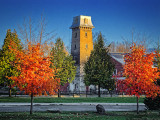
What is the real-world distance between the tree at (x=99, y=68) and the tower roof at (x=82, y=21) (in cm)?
1759

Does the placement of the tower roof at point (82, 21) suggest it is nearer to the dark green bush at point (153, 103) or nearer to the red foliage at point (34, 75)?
the dark green bush at point (153, 103)

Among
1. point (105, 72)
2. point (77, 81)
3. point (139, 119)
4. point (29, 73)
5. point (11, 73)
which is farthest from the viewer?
point (77, 81)

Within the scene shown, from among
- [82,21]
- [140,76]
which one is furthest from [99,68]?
[140,76]

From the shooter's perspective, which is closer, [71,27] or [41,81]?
[41,81]

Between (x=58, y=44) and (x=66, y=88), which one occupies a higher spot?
(x=58, y=44)

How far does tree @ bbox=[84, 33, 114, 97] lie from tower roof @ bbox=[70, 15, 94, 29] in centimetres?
1759

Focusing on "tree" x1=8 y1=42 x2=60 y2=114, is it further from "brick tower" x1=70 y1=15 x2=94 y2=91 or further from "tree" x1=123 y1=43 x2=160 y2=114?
"brick tower" x1=70 y1=15 x2=94 y2=91

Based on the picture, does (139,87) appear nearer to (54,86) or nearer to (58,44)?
(54,86)

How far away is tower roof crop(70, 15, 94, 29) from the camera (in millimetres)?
61125

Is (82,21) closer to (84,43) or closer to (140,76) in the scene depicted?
(84,43)

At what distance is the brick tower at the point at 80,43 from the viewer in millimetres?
60188

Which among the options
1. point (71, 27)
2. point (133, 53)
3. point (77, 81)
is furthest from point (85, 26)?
point (133, 53)

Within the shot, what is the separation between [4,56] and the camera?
35.8m

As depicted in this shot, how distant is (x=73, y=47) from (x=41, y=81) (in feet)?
151
